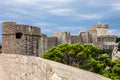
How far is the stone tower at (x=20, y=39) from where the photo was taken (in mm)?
21812

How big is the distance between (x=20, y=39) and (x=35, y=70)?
54.8ft

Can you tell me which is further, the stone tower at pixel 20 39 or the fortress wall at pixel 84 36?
the fortress wall at pixel 84 36

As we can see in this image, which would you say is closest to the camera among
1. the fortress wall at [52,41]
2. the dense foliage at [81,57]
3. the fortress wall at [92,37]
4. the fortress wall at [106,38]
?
the dense foliage at [81,57]

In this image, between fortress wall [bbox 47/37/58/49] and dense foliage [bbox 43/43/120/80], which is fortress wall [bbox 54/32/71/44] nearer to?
fortress wall [bbox 47/37/58/49]

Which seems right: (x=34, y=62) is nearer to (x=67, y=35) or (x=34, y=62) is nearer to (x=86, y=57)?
(x=86, y=57)

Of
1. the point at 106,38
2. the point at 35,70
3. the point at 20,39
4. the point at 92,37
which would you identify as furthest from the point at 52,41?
the point at 35,70

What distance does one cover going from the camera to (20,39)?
72.9 feet

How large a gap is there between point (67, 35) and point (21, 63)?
59726mm

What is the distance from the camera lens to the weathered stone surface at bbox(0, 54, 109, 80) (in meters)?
5.30

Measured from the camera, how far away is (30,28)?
21.9 metres

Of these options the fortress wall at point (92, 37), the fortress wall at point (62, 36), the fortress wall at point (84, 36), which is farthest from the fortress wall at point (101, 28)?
the fortress wall at point (62, 36)

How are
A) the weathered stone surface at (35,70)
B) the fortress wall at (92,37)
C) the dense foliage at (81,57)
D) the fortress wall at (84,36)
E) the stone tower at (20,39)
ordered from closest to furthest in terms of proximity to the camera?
the weathered stone surface at (35,70) → the stone tower at (20,39) → the dense foliage at (81,57) → the fortress wall at (84,36) → the fortress wall at (92,37)

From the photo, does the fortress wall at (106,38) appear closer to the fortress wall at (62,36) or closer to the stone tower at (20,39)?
the fortress wall at (62,36)

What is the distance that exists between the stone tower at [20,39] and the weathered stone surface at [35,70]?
15191 mm
